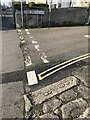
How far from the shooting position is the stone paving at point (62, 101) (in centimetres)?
474

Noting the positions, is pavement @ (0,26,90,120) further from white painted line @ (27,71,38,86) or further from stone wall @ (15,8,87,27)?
stone wall @ (15,8,87,27)

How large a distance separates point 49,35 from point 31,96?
321 inches

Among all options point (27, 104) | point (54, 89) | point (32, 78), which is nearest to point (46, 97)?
point (54, 89)

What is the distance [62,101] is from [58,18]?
12267mm

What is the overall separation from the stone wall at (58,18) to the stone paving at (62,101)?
1024cm

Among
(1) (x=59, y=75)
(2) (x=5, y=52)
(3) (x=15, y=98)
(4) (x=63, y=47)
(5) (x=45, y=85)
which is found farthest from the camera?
(4) (x=63, y=47)

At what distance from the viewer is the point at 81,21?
1703cm

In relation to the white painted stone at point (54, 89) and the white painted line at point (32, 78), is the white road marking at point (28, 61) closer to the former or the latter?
the white painted line at point (32, 78)

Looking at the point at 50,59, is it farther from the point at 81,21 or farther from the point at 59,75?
the point at 81,21

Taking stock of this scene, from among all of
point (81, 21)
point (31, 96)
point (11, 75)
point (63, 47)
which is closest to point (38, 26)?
point (81, 21)

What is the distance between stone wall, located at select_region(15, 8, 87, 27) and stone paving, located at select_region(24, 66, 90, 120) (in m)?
10.2

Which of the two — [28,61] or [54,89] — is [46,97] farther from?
[28,61]

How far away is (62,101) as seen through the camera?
527 centimetres

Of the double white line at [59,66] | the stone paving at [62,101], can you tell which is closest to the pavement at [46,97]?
the stone paving at [62,101]
